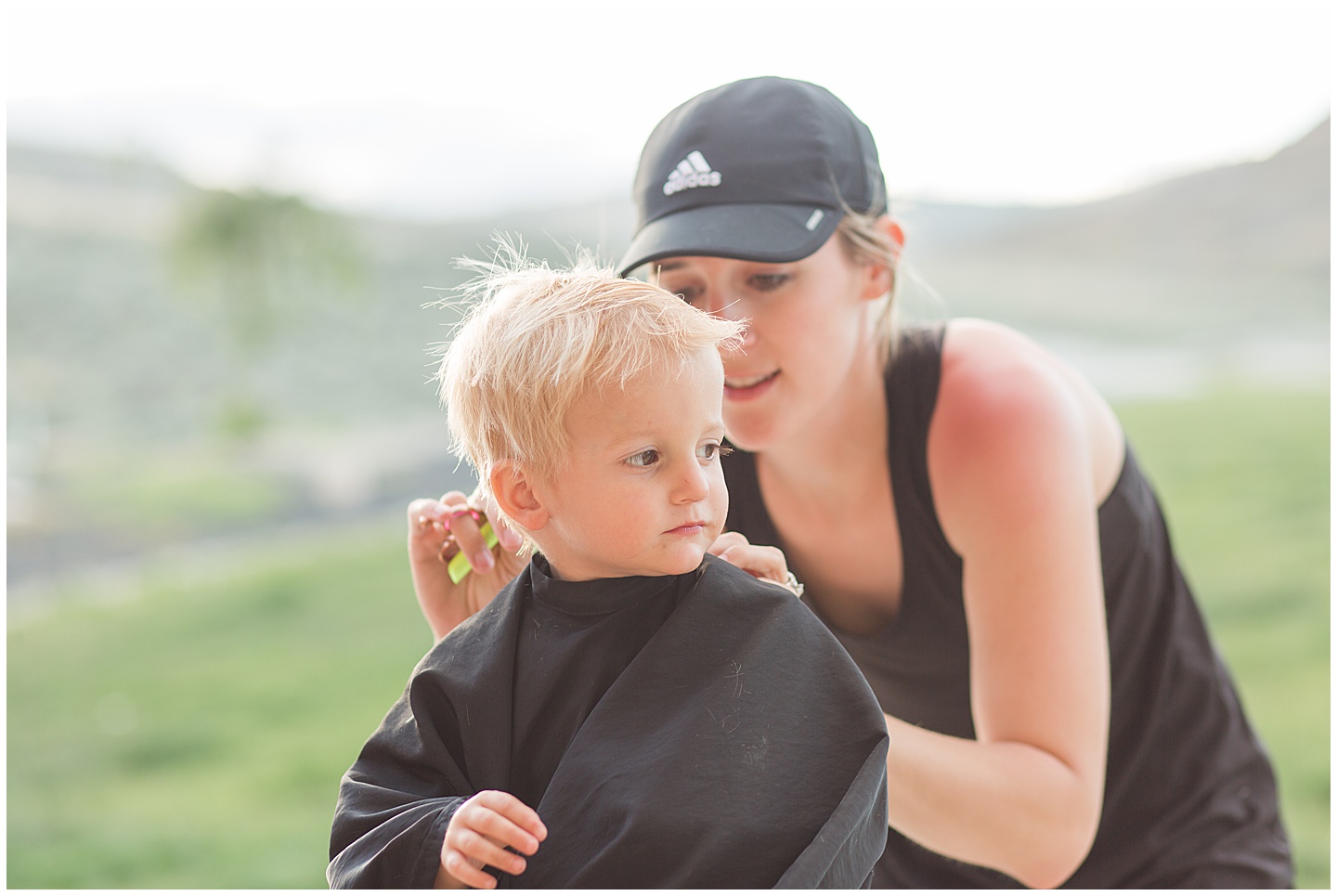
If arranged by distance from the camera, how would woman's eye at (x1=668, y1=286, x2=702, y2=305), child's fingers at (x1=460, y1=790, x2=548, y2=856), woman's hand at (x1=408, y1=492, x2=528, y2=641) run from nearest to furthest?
child's fingers at (x1=460, y1=790, x2=548, y2=856), woman's hand at (x1=408, y1=492, x2=528, y2=641), woman's eye at (x1=668, y1=286, x2=702, y2=305)

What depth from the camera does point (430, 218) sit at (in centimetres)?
1144

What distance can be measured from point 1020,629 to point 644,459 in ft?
2.28

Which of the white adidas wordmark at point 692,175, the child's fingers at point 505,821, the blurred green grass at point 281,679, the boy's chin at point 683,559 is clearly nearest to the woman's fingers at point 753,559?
the boy's chin at point 683,559

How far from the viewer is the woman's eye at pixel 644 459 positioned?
104 centimetres

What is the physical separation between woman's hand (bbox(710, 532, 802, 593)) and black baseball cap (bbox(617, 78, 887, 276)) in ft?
1.15

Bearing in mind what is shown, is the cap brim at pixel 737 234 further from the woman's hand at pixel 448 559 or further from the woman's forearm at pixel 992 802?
the woman's forearm at pixel 992 802

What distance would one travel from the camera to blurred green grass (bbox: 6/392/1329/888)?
4.32 m

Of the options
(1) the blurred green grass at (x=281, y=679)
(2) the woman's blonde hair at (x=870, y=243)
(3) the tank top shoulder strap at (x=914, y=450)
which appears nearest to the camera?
(2) the woman's blonde hair at (x=870, y=243)

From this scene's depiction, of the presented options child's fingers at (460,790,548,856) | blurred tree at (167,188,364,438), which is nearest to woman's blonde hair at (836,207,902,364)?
child's fingers at (460,790,548,856)

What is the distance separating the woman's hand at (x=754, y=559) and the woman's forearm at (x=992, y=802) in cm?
21

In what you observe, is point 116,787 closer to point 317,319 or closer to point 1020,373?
point 1020,373

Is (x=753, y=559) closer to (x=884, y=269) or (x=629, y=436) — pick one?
(x=629, y=436)

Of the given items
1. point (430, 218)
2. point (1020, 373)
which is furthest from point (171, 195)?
point (1020, 373)

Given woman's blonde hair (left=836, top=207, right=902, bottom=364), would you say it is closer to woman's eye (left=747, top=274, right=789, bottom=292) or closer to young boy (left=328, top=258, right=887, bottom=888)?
woman's eye (left=747, top=274, right=789, bottom=292)
